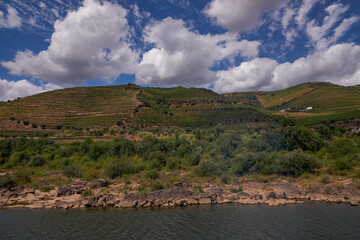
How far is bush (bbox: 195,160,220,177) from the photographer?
30131mm

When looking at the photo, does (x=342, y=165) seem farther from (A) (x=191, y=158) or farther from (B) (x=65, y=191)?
(B) (x=65, y=191)

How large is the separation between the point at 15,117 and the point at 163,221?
95.7 metres

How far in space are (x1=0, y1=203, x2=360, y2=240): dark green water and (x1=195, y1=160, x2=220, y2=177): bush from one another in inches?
363

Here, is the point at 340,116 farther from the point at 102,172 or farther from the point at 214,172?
the point at 102,172

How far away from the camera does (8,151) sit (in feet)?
148

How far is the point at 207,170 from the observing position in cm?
3044

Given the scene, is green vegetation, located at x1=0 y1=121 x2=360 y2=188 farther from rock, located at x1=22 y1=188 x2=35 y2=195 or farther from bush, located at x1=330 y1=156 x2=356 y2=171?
rock, located at x1=22 y1=188 x2=35 y2=195

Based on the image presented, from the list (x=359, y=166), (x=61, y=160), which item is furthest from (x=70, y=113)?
(x=359, y=166)

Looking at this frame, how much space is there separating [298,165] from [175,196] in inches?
705

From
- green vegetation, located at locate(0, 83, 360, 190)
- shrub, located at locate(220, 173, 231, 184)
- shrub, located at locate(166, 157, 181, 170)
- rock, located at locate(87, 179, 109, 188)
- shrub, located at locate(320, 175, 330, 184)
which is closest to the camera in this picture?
shrub, located at locate(320, 175, 330, 184)

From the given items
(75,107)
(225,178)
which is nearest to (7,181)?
(225,178)

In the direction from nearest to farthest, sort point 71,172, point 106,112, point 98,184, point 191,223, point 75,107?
point 191,223
point 98,184
point 71,172
point 106,112
point 75,107

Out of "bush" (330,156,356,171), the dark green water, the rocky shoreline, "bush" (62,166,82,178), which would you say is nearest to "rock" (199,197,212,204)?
the rocky shoreline

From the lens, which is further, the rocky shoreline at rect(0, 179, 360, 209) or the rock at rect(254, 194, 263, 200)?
the rock at rect(254, 194, 263, 200)
